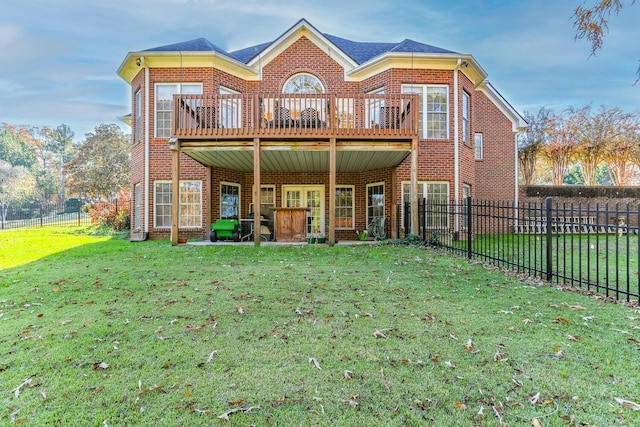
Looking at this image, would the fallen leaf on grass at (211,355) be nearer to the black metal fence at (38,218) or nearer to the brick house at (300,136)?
the brick house at (300,136)

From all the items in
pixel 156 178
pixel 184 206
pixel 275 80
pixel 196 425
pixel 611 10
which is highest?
pixel 275 80

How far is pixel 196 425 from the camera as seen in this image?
1930 millimetres

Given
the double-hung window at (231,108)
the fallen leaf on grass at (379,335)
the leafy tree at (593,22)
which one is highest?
the double-hung window at (231,108)

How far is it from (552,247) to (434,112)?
5.64 meters

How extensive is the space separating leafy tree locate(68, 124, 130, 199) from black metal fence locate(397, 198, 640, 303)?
24847mm

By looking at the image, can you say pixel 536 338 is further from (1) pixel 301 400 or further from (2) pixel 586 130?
(2) pixel 586 130

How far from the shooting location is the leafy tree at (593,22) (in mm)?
4383

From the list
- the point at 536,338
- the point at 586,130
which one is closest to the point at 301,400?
the point at 536,338

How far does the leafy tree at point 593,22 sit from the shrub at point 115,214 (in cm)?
1766

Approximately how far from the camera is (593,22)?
14.7 feet

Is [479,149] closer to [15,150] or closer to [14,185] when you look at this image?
[14,185]

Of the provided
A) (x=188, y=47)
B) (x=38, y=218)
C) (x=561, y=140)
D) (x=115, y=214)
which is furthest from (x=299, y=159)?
(x=38, y=218)

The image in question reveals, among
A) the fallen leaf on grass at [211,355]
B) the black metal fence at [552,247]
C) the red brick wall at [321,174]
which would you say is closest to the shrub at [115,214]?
the red brick wall at [321,174]

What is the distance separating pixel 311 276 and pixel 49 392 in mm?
3738
